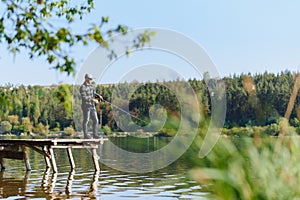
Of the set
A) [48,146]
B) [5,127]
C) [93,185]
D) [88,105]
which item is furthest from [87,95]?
[5,127]

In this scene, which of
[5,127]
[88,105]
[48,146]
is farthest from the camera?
[5,127]

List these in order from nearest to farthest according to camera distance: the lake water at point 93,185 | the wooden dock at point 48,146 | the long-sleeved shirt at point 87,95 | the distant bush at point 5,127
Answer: the lake water at point 93,185, the wooden dock at point 48,146, the long-sleeved shirt at point 87,95, the distant bush at point 5,127

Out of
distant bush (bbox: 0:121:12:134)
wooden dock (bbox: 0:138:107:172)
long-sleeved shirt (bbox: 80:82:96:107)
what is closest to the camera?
wooden dock (bbox: 0:138:107:172)

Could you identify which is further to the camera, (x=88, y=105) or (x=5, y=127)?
(x=5, y=127)

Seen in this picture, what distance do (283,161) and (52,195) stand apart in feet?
24.7

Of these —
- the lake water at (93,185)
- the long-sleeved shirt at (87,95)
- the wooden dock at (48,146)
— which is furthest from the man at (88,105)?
the lake water at (93,185)

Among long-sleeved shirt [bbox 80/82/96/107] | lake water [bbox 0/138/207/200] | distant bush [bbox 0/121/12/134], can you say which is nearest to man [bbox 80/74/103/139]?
long-sleeved shirt [bbox 80/82/96/107]

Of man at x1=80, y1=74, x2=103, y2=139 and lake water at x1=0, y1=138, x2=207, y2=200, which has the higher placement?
man at x1=80, y1=74, x2=103, y2=139

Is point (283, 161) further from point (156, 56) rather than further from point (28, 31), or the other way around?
point (156, 56)

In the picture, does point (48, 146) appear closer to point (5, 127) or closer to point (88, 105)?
point (88, 105)

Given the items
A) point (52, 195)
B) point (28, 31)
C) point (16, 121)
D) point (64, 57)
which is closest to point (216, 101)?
point (64, 57)

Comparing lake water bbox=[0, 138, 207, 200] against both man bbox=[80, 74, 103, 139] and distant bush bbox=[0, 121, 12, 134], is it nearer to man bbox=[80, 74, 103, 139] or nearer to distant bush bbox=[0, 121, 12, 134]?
man bbox=[80, 74, 103, 139]

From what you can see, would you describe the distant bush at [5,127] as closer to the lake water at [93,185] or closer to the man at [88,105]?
→ the lake water at [93,185]

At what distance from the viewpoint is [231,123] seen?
2.82 m
